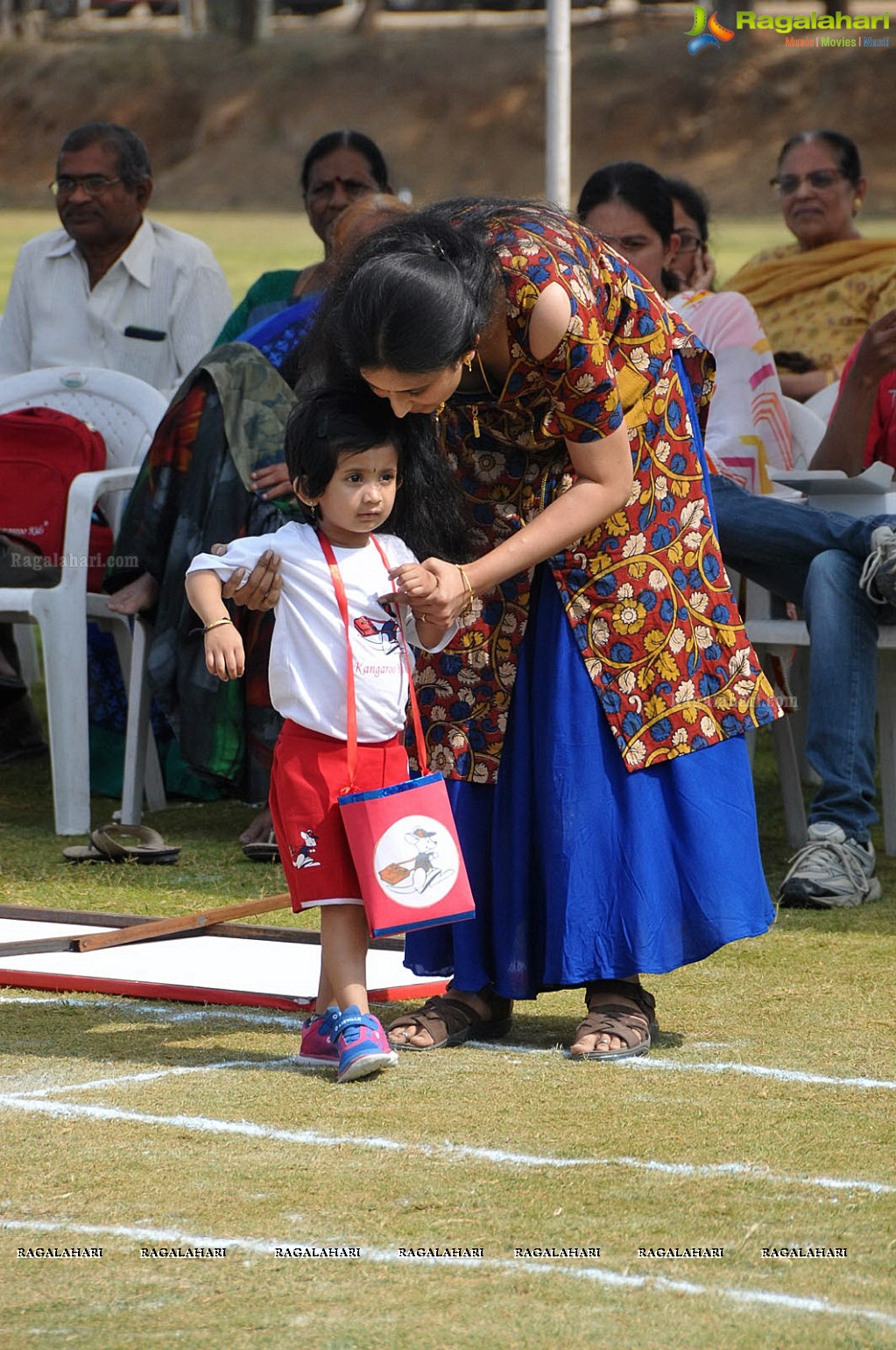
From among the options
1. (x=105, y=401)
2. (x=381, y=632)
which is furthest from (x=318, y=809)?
(x=105, y=401)

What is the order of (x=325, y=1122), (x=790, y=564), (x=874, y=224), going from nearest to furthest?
(x=325, y=1122) < (x=790, y=564) < (x=874, y=224)

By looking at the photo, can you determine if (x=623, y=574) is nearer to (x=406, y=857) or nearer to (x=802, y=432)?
(x=406, y=857)

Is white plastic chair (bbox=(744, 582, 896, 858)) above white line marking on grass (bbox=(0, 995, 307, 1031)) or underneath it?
above

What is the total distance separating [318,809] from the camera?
10.8ft

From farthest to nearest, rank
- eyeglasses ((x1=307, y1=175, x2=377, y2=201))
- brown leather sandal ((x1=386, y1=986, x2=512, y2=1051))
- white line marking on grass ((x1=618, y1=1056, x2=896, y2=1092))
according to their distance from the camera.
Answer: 1. eyeglasses ((x1=307, y1=175, x2=377, y2=201))
2. brown leather sandal ((x1=386, y1=986, x2=512, y2=1051))
3. white line marking on grass ((x1=618, y1=1056, x2=896, y2=1092))

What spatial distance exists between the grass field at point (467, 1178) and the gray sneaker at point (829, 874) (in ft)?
1.96

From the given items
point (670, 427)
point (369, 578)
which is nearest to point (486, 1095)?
point (369, 578)

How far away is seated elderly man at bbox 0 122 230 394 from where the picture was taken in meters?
6.62

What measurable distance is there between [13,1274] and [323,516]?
1380 mm

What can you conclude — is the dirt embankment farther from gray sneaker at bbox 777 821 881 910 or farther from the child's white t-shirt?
the child's white t-shirt

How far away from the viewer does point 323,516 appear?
3.34m

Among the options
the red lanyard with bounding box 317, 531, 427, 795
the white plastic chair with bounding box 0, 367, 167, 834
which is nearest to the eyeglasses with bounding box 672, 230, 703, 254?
the white plastic chair with bounding box 0, 367, 167, 834

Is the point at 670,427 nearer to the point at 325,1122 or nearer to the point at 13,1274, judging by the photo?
the point at 325,1122

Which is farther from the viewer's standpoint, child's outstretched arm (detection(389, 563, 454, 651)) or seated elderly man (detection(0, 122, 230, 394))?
seated elderly man (detection(0, 122, 230, 394))
